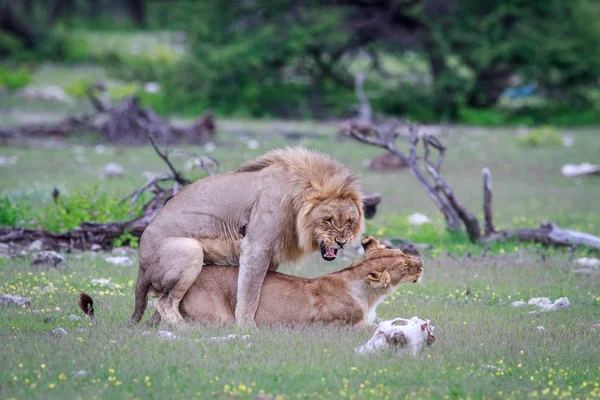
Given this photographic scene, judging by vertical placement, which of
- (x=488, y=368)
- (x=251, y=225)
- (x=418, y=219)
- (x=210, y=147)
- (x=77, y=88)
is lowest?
(x=77, y=88)

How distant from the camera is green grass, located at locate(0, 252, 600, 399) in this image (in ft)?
21.1

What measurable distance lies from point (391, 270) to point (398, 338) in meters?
1.11

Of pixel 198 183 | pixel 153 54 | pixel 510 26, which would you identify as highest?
pixel 198 183

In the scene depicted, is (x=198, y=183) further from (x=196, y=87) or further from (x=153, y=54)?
(x=153, y=54)

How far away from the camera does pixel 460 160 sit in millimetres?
22047

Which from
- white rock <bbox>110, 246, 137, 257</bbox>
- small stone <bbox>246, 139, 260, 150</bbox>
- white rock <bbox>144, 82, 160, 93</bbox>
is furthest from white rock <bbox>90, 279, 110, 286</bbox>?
white rock <bbox>144, 82, 160, 93</bbox>

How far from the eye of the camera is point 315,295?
27.8 ft

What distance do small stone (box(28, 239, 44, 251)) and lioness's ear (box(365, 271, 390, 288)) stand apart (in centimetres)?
530

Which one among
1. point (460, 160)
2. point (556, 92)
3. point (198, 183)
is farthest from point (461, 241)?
point (556, 92)

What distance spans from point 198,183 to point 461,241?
5474 mm

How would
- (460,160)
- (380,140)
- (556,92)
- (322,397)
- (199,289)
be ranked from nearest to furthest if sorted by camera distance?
(322,397) → (199,289) → (380,140) → (460,160) → (556,92)

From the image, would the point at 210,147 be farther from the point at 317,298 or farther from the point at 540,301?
the point at 317,298

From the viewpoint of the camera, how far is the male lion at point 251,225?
27.3 feet

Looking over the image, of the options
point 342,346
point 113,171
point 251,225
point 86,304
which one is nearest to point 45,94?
point 113,171
